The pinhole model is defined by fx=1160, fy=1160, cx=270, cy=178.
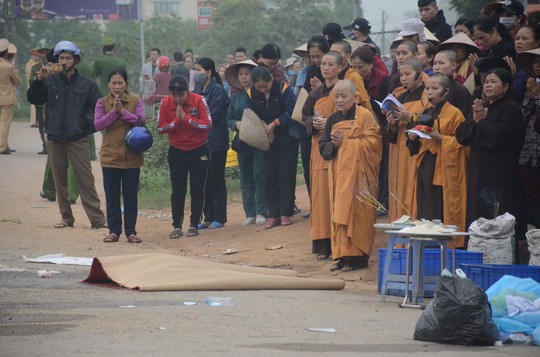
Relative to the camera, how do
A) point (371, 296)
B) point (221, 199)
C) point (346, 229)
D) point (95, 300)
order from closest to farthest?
1. point (95, 300)
2. point (371, 296)
3. point (346, 229)
4. point (221, 199)

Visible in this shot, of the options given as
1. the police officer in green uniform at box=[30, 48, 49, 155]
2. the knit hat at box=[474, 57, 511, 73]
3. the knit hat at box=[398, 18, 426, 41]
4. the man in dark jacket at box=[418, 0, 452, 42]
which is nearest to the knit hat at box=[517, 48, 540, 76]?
Result: the knit hat at box=[474, 57, 511, 73]

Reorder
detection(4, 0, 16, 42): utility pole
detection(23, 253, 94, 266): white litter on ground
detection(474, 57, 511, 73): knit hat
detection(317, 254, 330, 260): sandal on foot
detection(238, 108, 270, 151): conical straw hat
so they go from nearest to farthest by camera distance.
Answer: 1. detection(474, 57, 511, 73): knit hat
2. detection(23, 253, 94, 266): white litter on ground
3. detection(317, 254, 330, 260): sandal on foot
4. detection(238, 108, 270, 151): conical straw hat
5. detection(4, 0, 16, 42): utility pole

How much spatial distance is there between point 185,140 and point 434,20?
3462mm

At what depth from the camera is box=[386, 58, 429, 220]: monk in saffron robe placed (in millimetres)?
11500

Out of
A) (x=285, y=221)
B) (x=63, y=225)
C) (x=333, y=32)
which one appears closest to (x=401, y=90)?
(x=333, y=32)

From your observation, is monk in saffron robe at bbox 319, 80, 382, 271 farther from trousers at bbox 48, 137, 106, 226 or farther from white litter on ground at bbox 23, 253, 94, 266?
trousers at bbox 48, 137, 106, 226

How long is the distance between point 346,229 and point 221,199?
171 inches

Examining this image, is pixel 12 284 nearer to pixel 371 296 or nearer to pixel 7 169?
pixel 371 296

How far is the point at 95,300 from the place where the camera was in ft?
31.3

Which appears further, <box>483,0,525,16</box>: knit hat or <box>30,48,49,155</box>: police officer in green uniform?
<box>30,48,49,155</box>: police officer in green uniform

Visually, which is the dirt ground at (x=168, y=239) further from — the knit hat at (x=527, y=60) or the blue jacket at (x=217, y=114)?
the knit hat at (x=527, y=60)

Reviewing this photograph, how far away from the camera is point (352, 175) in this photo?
11.7 meters

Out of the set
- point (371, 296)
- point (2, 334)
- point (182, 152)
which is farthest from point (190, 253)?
point (2, 334)

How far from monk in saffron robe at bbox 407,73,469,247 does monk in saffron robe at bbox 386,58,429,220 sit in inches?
11.0
